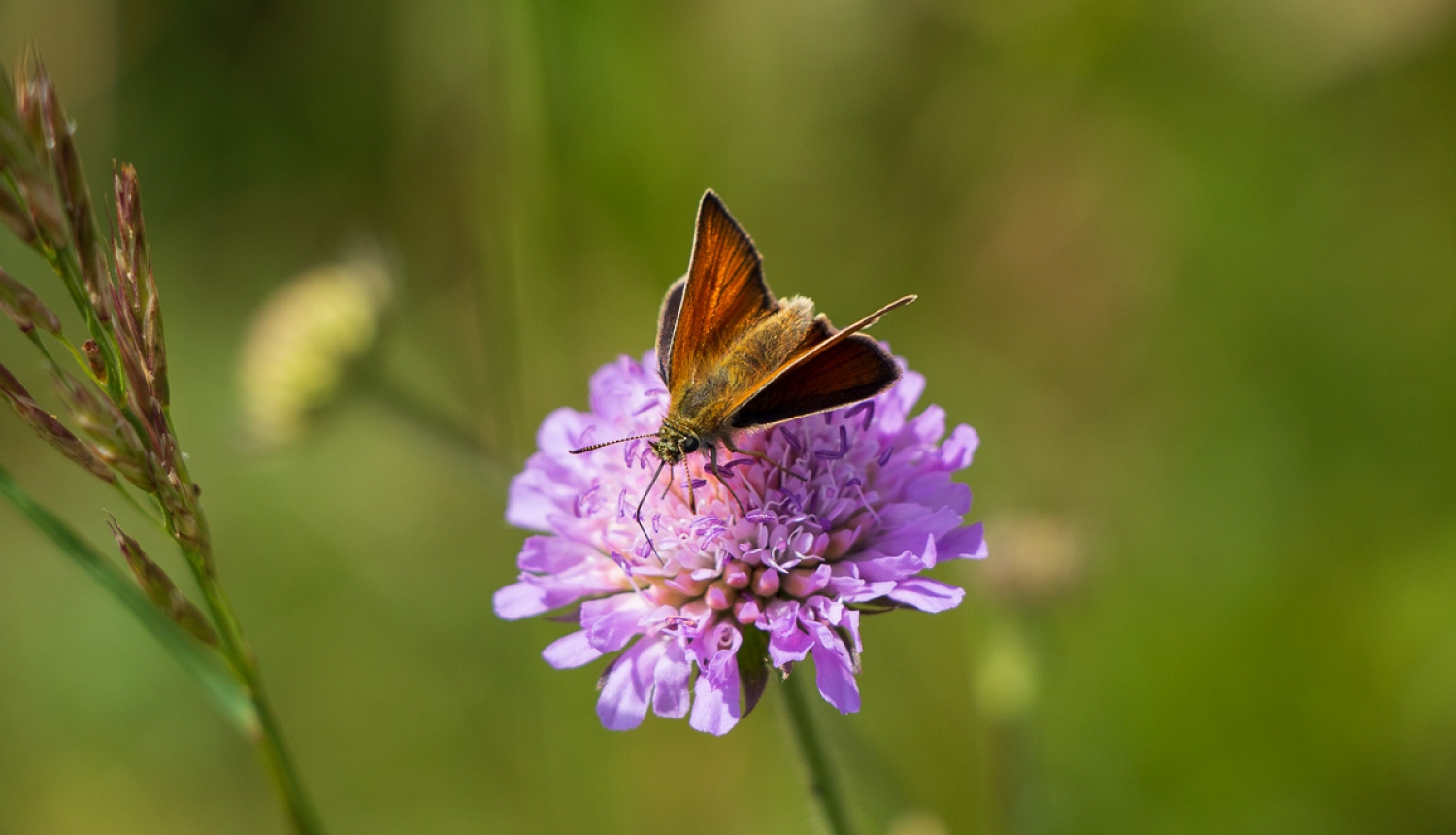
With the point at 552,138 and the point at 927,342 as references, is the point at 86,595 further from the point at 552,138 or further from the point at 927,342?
the point at 927,342

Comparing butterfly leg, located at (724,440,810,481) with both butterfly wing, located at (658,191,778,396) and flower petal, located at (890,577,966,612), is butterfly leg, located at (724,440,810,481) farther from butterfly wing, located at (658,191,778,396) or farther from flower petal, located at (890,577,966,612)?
flower petal, located at (890,577,966,612)

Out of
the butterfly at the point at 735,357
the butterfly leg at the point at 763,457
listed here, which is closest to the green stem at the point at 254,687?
the butterfly at the point at 735,357

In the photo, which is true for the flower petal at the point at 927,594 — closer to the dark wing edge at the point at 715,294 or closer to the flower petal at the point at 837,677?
the flower petal at the point at 837,677

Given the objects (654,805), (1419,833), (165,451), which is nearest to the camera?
(165,451)

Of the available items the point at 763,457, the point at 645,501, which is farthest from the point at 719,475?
the point at 645,501

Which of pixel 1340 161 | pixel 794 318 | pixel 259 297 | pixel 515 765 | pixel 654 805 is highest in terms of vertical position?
pixel 259 297

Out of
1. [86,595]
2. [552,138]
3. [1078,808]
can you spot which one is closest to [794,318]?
[552,138]
